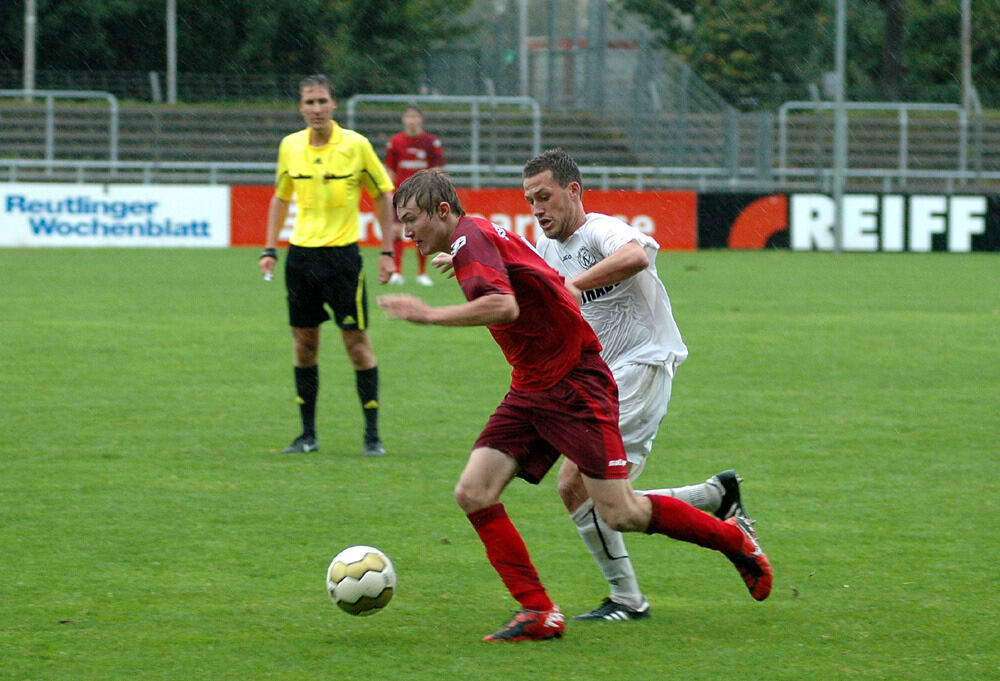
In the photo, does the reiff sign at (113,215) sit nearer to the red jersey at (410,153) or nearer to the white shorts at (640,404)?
the red jersey at (410,153)

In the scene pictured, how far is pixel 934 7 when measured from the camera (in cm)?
4831

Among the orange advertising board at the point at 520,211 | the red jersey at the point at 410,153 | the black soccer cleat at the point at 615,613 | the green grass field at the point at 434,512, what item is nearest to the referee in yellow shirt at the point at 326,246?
the green grass field at the point at 434,512

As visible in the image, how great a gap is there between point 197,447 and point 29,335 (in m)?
5.43

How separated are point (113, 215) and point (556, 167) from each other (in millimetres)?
20856

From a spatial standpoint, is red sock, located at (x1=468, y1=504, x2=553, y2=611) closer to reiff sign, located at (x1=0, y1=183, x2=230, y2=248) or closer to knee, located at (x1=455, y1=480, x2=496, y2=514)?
knee, located at (x1=455, y1=480, x2=496, y2=514)

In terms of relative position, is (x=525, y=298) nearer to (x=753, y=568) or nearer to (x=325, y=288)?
(x=753, y=568)

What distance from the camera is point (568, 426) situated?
4.86 metres

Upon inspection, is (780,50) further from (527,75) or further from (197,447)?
(197,447)

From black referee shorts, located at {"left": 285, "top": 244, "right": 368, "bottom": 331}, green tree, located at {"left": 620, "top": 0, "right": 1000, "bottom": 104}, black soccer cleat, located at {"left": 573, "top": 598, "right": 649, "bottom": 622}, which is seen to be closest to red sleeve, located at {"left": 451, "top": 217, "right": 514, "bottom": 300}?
black soccer cleat, located at {"left": 573, "top": 598, "right": 649, "bottom": 622}

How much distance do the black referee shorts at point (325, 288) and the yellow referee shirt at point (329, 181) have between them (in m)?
0.10

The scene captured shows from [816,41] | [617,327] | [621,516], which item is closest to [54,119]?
[816,41]

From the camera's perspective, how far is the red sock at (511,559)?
4891 mm

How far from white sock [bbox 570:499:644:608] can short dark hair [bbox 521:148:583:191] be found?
1.10 metres

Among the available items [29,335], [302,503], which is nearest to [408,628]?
[302,503]
